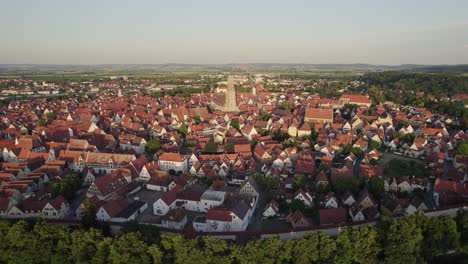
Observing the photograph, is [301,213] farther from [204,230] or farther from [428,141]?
[428,141]

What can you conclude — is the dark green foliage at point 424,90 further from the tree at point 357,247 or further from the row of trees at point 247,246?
the tree at point 357,247

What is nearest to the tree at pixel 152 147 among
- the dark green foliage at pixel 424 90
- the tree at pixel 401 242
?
the tree at pixel 401 242


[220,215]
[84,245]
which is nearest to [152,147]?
[220,215]

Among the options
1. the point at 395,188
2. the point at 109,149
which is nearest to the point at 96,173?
the point at 109,149

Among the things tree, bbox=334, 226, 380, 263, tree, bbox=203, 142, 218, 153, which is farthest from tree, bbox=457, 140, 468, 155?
tree, bbox=203, 142, 218, 153

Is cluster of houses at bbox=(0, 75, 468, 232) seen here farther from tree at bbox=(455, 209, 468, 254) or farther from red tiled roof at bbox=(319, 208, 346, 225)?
tree at bbox=(455, 209, 468, 254)
